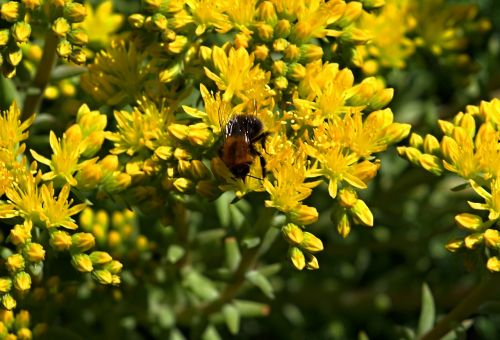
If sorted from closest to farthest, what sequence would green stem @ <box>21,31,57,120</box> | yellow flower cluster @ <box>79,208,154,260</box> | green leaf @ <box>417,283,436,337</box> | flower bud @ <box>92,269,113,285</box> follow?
flower bud @ <box>92,269,113,285</box> → green stem @ <box>21,31,57,120</box> → green leaf @ <box>417,283,436,337</box> → yellow flower cluster @ <box>79,208,154,260</box>

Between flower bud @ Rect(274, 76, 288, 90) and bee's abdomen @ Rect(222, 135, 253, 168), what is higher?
flower bud @ Rect(274, 76, 288, 90)

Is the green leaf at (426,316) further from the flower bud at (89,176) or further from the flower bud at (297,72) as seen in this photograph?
the flower bud at (89,176)

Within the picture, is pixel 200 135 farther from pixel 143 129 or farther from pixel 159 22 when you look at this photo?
pixel 159 22

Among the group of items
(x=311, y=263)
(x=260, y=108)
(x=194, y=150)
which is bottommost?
(x=311, y=263)

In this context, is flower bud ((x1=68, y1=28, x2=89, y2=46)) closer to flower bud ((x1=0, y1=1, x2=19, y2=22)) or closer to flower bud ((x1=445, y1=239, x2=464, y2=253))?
flower bud ((x1=0, y1=1, x2=19, y2=22))

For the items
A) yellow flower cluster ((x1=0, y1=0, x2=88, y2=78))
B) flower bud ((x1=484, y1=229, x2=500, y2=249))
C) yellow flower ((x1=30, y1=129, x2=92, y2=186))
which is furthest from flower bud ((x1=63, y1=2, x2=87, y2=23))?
flower bud ((x1=484, y1=229, x2=500, y2=249))

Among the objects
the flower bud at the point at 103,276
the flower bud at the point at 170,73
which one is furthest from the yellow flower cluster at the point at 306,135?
the flower bud at the point at 103,276

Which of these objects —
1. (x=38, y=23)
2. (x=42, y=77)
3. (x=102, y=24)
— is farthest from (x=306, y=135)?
(x=102, y=24)
